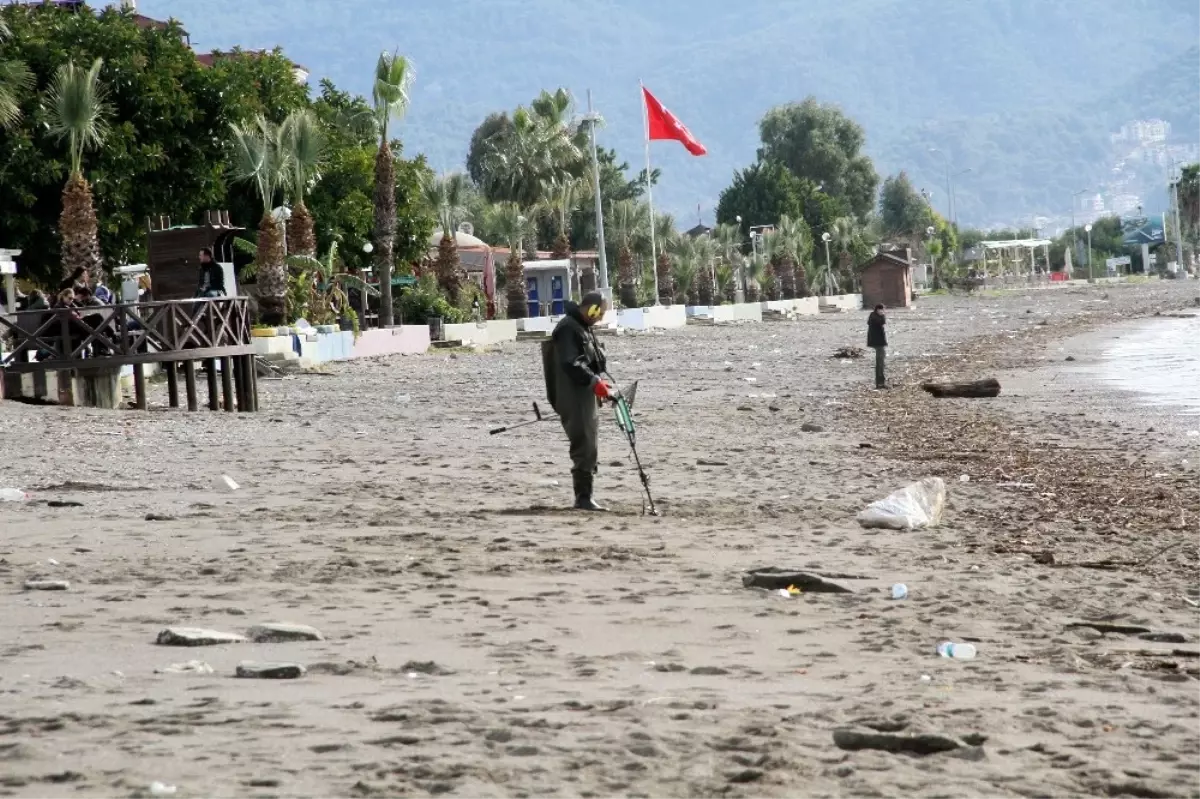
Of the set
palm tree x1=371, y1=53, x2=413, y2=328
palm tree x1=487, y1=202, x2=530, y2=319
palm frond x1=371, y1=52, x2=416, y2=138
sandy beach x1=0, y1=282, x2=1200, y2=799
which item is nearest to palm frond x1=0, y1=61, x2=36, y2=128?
sandy beach x1=0, y1=282, x2=1200, y2=799

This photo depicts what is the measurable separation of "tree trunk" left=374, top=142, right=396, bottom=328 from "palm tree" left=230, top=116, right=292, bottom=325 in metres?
2.56

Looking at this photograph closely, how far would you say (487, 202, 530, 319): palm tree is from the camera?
5800 centimetres

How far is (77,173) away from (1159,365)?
2149 cm

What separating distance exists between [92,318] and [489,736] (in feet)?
65.8

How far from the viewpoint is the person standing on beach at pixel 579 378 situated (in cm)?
1242

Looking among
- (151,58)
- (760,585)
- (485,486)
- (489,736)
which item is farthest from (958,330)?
(489,736)

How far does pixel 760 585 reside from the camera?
30.1 ft

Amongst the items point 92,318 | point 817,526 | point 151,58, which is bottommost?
point 817,526

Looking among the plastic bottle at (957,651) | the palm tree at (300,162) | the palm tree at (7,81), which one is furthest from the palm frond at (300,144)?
the plastic bottle at (957,651)

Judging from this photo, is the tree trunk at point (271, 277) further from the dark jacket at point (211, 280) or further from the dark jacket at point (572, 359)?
the dark jacket at point (572, 359)

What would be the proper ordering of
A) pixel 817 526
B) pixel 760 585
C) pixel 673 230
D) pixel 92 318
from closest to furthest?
pixel 760 585 < pixel 817 526 < pixel 92 318 < pixel 673 230

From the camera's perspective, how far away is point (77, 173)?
36.1 metres

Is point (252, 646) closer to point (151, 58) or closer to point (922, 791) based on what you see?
point (922, 791)

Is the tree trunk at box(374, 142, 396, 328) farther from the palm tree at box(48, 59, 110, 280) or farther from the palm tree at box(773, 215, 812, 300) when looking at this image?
the palm tree at box(773, 215, 812, 300)
